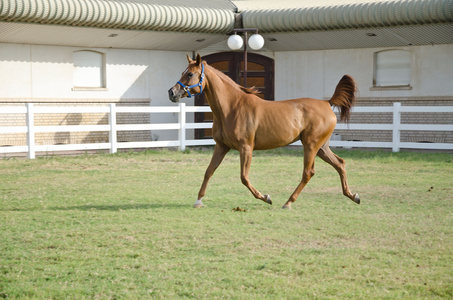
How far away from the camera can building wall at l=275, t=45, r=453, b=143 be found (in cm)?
1953

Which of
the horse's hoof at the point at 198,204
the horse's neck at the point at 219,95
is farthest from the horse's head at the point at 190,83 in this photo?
the horse's hoof at the point at 198,204

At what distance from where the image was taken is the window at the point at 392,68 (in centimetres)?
2034

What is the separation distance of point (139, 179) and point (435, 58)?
10.8m

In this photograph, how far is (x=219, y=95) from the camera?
9.23 meters

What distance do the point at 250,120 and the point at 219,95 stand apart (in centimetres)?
54

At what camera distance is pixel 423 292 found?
5230mm

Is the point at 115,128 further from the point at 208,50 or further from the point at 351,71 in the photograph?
the point at 351,71

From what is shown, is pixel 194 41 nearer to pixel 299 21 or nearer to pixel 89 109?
pixel 299 21

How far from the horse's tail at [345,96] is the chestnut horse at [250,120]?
1.10 ft

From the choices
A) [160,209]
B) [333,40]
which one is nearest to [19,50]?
[333,40]

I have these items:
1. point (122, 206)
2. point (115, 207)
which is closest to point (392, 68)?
point (122, 206)

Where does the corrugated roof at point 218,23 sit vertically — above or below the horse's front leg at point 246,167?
above

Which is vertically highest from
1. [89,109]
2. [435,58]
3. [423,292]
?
[435,58]

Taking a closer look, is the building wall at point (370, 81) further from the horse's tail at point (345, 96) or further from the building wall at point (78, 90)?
the horse's tail at point (345, 96)
